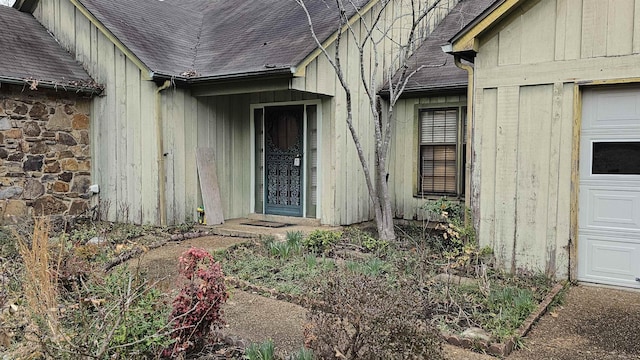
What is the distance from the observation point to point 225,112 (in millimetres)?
9992

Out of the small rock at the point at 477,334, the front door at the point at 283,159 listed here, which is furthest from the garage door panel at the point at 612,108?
the front door at the point at 283,159

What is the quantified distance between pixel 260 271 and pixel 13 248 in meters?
3.39

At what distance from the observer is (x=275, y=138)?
9.91 m

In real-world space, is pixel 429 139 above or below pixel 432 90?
below

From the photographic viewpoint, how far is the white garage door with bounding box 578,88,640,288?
5520mm

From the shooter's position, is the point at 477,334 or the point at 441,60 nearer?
the point at 477,334

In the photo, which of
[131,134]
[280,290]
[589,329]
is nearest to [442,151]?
[280,290]

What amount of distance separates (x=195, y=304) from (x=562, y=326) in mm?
3261

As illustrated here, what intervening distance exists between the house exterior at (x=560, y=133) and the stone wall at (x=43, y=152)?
23.6 ft

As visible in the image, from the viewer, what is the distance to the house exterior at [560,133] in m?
5.52

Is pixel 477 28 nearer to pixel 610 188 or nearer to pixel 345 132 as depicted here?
pixel 610 188

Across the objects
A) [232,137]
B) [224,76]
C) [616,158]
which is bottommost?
[616,158]

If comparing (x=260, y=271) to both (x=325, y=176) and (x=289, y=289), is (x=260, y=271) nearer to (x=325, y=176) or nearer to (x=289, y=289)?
(x=289, y=289)

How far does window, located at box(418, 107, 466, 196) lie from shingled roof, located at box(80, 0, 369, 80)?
2.47 m
